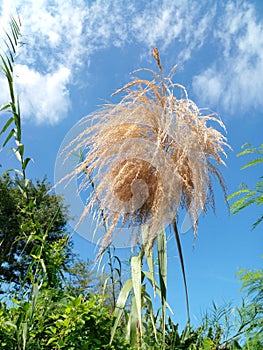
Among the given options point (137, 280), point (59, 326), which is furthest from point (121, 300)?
point (59, 326)

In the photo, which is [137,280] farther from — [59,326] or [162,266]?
[59,326]

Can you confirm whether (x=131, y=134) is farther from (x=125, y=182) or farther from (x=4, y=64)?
(x=4, y=64)

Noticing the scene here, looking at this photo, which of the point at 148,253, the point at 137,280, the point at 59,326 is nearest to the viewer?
the point at 59,326

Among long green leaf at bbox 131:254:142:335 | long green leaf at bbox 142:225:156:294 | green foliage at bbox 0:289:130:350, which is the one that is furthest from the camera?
long green leaf at bbox 142:225:156:294

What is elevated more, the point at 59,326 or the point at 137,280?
the point at 137,280

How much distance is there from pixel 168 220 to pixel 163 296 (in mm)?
453

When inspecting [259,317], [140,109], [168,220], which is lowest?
[259,317]

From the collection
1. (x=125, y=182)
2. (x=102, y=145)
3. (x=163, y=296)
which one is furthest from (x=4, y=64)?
(x=163, y=296)

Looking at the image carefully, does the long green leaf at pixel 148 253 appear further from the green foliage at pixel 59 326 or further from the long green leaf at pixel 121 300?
the green foliage at pixel 59 326

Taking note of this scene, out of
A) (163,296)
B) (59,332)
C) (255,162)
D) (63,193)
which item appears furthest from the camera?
(255,162)

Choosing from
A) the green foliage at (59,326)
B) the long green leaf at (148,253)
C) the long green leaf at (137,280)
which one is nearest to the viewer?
the green foliage at (59,326)

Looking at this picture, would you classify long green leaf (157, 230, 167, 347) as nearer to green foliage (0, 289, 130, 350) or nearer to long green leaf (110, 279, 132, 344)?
long green leaf (110, 279, 132, 344)

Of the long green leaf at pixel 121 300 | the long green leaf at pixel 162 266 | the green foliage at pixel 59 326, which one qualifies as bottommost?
the green foliage at pixel 59 326

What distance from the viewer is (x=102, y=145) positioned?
2896 mm
